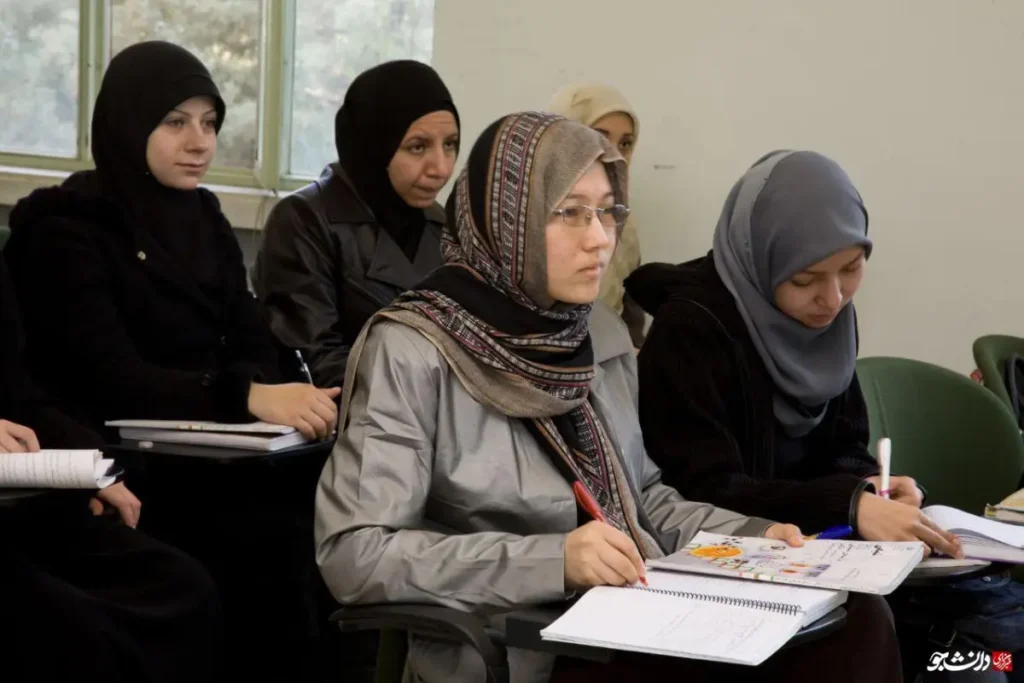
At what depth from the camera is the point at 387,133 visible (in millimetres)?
3279

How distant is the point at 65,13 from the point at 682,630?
3.94 meters

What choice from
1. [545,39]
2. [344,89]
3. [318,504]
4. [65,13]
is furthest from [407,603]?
[65,13]

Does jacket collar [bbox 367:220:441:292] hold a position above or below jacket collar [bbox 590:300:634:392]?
below

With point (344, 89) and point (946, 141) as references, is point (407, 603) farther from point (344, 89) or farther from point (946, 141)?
point (344, 89)

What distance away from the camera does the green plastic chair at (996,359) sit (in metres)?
2.87

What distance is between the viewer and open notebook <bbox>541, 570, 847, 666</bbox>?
4.33 feet

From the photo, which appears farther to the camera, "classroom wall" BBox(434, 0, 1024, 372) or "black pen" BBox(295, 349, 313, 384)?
"classroom wall" BBox(434, 0, 1024, 372)

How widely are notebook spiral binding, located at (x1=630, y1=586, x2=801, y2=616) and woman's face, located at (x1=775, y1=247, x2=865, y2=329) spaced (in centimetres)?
97

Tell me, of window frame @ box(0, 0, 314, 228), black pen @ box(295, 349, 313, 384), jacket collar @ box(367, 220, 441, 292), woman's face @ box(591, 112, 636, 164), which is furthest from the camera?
window frame @ box(0, 0, 314, 228)

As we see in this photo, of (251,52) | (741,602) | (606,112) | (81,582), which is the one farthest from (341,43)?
(741,602)

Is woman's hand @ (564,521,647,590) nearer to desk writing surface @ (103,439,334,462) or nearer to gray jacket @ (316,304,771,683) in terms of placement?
gray jacket @ (316,304,771,683)

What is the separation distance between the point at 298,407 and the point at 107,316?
17.8 inches

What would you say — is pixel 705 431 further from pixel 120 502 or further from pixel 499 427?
pixel 120 502

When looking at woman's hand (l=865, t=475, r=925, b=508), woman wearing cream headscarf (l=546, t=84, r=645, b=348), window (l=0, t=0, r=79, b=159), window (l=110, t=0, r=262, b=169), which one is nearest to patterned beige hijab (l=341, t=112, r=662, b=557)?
woman's hand (l=865, t=475, r=925, b=508)
